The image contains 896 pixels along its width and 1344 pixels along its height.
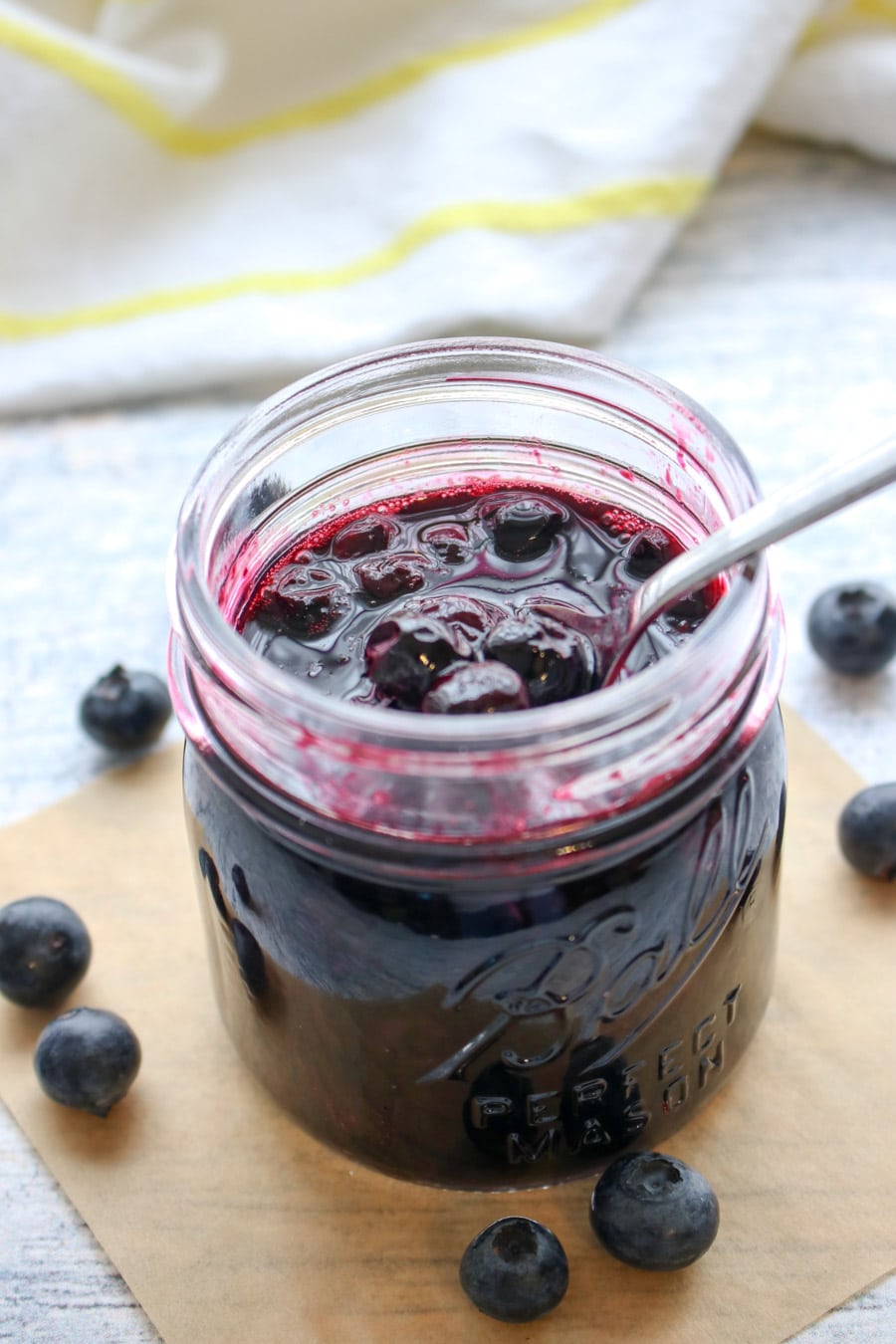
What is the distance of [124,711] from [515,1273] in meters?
0.71

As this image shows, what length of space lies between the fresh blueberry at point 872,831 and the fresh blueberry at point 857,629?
22 cm

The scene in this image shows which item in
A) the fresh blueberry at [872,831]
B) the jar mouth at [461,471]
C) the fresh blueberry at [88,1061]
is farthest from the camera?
the fresh blueberry at [872,831]

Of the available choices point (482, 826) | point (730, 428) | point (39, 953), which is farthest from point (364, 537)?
point (730, 428)

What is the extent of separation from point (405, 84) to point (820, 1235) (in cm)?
163

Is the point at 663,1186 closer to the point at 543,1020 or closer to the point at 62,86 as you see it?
the point at 543,1020

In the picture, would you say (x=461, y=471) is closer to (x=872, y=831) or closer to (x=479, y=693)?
(x=479, y=693)

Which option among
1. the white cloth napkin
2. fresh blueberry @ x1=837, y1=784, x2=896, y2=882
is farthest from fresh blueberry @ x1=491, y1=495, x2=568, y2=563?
the white cloth napkin

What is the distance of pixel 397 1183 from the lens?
1.35 m

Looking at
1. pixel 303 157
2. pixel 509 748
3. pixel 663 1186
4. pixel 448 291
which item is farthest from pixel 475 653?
pixel 303 157

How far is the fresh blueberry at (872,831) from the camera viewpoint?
149 cm

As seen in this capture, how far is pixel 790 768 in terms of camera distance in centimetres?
162

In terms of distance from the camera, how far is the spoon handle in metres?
1.04

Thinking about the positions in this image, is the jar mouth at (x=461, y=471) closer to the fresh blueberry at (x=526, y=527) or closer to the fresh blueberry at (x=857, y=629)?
the fresh blueberry at (x=526, y=527)

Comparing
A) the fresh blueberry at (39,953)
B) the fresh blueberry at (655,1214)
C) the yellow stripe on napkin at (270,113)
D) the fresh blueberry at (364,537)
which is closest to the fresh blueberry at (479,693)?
the fresh blueberry at (364,537)
